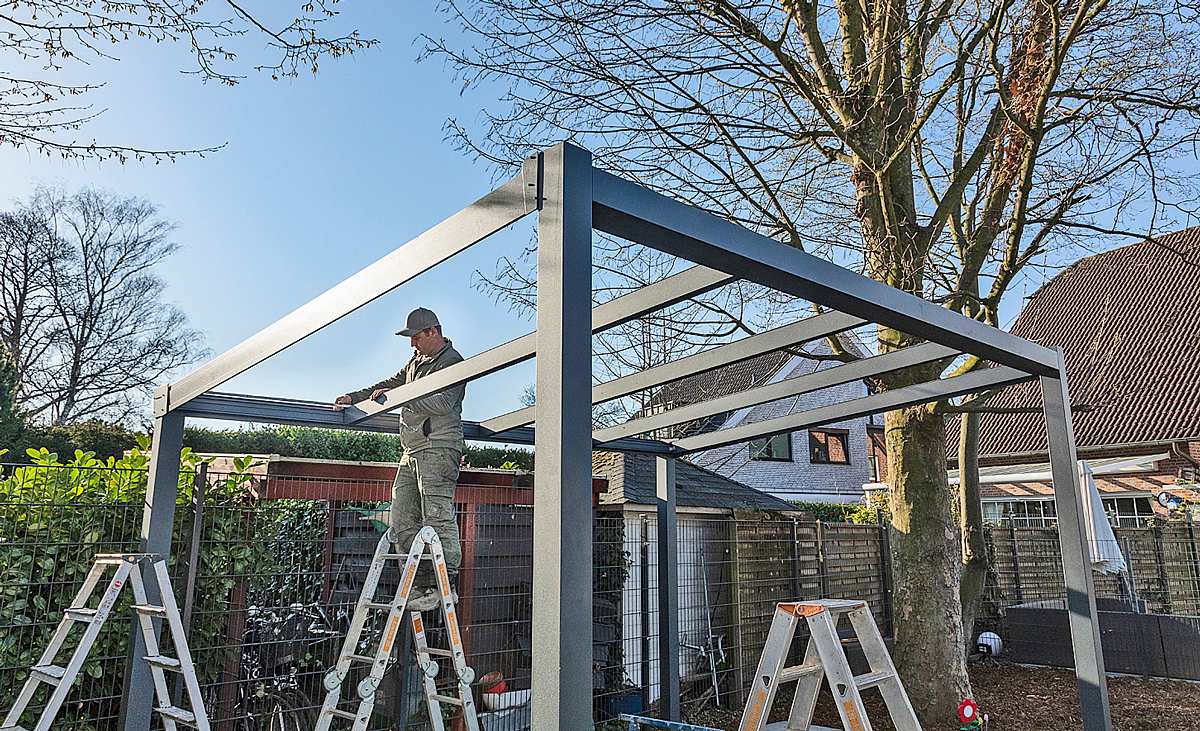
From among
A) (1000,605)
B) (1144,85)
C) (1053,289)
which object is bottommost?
(1000,605)

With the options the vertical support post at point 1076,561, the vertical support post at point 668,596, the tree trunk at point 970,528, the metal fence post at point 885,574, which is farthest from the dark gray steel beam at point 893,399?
the metal fence post at point 885,574

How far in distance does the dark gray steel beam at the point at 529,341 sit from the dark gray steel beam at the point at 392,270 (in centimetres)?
53

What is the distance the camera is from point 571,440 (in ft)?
5.70

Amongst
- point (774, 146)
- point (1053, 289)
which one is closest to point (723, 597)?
point (774, 146)

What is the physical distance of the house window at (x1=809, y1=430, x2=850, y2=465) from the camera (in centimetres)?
2128

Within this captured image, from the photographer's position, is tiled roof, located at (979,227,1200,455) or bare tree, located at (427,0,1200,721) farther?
tiled roof, located at (979,227,1200,455)

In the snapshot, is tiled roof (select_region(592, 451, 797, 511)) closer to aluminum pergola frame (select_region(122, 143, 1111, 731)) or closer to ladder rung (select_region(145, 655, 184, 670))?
aluminum pergola frame (select_region(122, 143, 1111, 731))

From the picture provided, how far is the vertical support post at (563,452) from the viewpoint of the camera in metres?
1.67

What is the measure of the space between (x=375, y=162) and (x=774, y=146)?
4.69 m

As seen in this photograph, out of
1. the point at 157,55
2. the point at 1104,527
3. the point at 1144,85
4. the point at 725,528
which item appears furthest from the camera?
the point at 1104,527

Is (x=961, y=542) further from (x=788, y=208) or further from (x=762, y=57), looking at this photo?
(x=762, y=57)

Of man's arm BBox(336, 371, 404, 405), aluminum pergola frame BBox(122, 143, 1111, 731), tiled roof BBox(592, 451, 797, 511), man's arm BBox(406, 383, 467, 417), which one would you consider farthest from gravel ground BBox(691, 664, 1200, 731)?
man's arm BBox(336, 371, 404, 405)

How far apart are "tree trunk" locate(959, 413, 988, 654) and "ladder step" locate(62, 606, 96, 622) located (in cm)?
661

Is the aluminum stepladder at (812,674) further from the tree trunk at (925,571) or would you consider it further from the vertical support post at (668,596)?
the tree trunk at (925,571)
